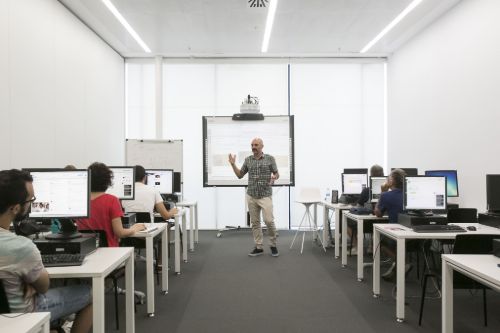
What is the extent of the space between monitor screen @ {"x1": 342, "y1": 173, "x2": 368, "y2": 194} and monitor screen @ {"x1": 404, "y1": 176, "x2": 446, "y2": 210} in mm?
2312

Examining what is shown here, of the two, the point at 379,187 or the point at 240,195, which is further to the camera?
the point at 240,195

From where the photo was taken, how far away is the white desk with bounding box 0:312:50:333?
1.40 m

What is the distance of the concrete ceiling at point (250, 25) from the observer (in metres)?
5.36

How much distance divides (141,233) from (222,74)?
552 cm

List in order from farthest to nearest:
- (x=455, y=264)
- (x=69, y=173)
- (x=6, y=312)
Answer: (x=69, y=173) < (x=455, y=264) < (x=6, y=312)

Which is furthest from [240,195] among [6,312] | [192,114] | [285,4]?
[6,312]

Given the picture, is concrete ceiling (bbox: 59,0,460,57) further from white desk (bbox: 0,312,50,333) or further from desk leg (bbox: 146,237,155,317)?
white desk (bbox: 0,312,50,333)

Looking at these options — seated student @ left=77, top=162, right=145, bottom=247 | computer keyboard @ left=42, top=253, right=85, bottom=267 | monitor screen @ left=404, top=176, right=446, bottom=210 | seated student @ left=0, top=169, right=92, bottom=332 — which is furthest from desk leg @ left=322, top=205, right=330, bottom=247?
seated student @ left=0, top=169, right=92, bottom=332

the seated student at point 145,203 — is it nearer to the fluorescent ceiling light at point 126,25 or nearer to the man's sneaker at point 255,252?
the man's sneaker at point 255,252

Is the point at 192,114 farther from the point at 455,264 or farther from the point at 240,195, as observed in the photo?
the point at 455,264

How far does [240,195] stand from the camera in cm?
805

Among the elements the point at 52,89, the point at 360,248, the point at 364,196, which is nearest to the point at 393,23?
the point at 364,196

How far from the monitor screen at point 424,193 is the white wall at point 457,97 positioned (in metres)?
1.44

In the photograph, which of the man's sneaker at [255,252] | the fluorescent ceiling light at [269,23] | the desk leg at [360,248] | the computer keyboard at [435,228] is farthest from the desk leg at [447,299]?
the fluorescent ceiling light at [269,23]
